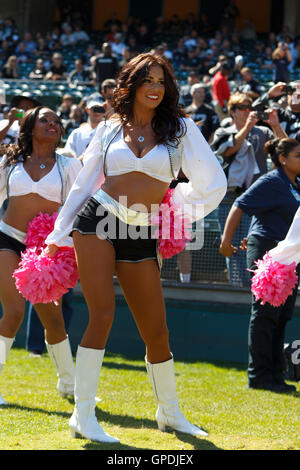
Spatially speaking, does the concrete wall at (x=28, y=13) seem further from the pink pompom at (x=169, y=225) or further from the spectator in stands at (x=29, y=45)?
the pink pompom at (x=169, y=225)

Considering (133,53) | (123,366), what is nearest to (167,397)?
(123,366)

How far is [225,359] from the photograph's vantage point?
23.7 feet

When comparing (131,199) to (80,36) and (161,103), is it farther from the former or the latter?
(80,36)

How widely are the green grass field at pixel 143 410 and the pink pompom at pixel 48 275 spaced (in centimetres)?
77

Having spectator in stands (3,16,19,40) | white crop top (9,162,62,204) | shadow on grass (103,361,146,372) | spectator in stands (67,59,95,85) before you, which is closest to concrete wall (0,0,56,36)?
spectator in stands (3,16,19,40)

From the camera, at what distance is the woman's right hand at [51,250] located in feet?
14.2

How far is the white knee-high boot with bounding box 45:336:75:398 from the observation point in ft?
17.7

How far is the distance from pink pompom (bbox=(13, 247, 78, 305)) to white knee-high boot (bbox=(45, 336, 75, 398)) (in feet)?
3.22

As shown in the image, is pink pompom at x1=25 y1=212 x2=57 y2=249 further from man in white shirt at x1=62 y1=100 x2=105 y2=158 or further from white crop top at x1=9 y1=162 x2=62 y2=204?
man in white shirt at x1=62 y1=100 x2=105 y2=158

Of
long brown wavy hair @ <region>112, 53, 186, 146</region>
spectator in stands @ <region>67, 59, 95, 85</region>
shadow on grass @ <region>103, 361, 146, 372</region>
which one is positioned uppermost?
long brown wavy hair @ <region>112, 53, 186, 146</region>

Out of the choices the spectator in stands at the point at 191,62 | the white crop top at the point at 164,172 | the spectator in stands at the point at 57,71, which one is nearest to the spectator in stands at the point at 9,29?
the spectator in stands at the point at 57,71

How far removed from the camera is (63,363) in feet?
17.8

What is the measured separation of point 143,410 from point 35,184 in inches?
65.8

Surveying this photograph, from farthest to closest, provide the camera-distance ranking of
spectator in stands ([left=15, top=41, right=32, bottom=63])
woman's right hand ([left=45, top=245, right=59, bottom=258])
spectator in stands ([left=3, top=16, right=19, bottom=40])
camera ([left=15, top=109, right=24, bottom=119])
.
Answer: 1. spectator in stands ([left=3, top=16, right=19, bottom=40])
2. spectator in stands ([left=15, top=41, right=32, bottom=63])
3. camera ([left=15, top=109, right=24, bottom=119])
4. woman's right hand ([left=45, top=245, right=59, bottom=258])
